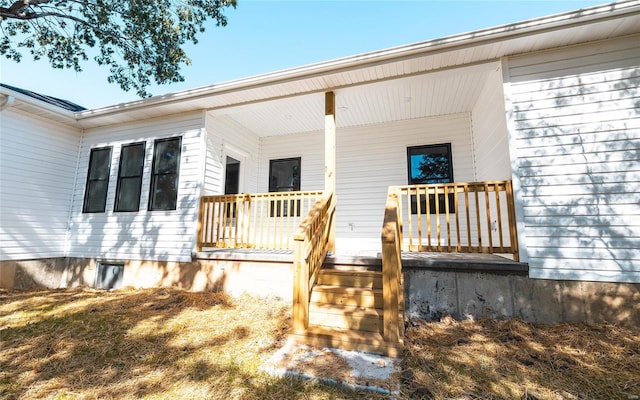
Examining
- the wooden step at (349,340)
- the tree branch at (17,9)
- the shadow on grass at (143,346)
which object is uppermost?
the tree branch at (17,9)

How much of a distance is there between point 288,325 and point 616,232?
427 centimetres

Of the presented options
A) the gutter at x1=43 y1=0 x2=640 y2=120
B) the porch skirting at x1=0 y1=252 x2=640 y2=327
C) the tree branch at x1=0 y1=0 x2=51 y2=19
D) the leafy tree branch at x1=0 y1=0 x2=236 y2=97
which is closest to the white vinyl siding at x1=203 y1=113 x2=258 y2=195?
the gutter at x1=43 y1=0 x2=640 y2=120

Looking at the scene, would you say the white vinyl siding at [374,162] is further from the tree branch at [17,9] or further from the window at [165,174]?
the tree branch at [17,9]

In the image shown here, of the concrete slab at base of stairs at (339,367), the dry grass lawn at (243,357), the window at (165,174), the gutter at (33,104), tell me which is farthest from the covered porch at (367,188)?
the gutter at (33,104)

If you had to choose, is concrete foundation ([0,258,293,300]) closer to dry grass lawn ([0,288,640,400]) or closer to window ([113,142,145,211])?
dry grass lawn ([0,288,640,400])

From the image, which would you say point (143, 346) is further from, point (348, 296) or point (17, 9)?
point (17, 9)

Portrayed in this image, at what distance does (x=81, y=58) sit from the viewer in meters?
6.97

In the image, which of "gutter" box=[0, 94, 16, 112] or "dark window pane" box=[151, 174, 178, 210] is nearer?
"gutter" box=[0, 94, 16, 112]

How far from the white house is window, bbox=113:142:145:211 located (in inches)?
1.9

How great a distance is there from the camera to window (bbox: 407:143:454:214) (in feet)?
21.0

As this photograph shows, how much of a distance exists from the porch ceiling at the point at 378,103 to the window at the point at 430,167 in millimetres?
800

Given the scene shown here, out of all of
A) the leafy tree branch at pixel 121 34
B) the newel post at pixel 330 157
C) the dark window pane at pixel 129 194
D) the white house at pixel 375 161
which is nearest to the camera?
the white house at pixel 375 161

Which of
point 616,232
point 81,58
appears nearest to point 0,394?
point 616,232

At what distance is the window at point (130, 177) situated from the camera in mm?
6266
